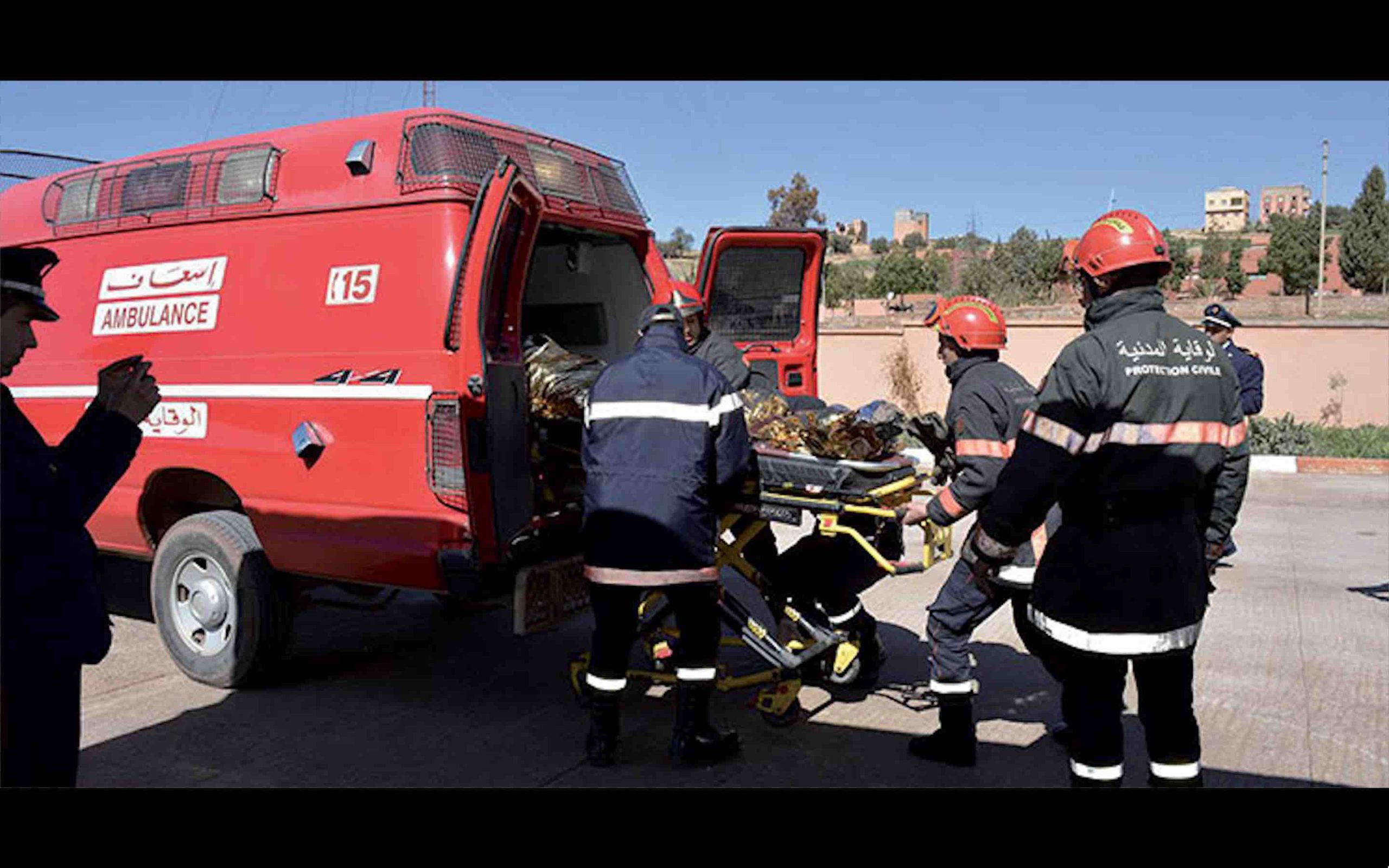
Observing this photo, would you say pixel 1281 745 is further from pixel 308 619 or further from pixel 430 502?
pixel 308 619

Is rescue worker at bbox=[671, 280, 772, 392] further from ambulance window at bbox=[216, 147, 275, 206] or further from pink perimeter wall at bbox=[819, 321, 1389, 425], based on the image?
pink perimeter wall at bbox=[819, 321, 1389, 425]

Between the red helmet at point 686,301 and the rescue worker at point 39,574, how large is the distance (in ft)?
11.1

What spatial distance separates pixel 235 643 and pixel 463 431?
1.88 metres

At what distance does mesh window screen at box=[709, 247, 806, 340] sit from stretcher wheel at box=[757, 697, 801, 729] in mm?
2922

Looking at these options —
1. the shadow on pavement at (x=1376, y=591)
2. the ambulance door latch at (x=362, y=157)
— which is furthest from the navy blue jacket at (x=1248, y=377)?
the ambulance door latch at (x=362, y=157)

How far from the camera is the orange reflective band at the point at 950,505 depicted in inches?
177

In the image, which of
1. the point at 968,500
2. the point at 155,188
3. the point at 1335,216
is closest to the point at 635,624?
the point at 968,500

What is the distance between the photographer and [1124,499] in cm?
346

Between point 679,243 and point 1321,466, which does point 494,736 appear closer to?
point 1321,466

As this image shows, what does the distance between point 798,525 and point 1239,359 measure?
5.41 metres

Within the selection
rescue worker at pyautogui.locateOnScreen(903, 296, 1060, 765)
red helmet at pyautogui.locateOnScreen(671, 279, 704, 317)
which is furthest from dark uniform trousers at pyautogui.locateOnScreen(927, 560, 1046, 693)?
red helmet at pyautogui.locateOnScreen(671, 279, 704, 317)

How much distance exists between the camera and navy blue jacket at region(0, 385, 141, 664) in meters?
2.90

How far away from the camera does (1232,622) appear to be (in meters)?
7.10
